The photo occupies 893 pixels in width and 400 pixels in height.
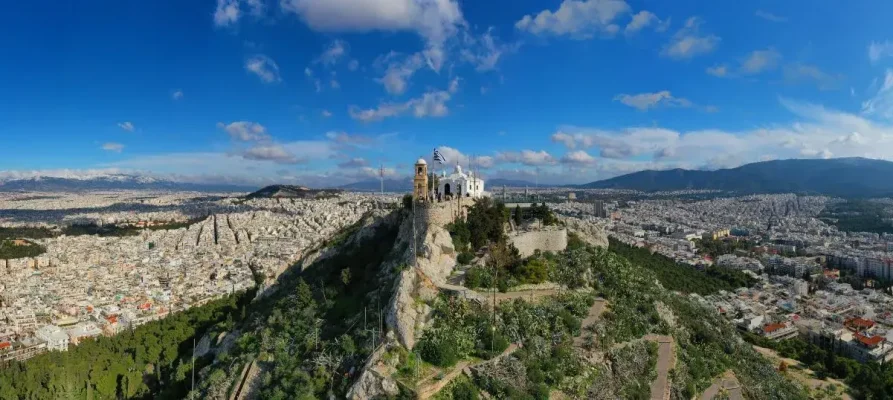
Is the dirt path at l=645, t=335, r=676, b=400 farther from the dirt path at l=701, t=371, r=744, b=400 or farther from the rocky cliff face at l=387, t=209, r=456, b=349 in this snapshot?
the rocky cliff face at l=387, t=209, r=456, b=349

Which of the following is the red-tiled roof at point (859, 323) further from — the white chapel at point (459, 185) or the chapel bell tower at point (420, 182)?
the chapel bell tower at point (420, 182)

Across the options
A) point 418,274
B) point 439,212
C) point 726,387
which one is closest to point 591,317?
point 726,387

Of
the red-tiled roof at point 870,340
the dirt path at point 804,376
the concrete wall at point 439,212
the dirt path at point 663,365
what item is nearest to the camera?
the dirt path at point 663,365

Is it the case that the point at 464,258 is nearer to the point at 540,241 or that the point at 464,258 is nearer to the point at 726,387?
the point at 540,241

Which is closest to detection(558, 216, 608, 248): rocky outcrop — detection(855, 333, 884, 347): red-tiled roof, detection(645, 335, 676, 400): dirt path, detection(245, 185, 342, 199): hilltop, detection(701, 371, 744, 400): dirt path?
detection(645, 335, 676, 400): dirt path

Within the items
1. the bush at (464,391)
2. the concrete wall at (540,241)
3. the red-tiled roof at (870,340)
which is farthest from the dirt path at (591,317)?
the red-tiled roof at (870,340)

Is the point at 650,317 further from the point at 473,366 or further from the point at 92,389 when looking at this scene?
the point at 92,389

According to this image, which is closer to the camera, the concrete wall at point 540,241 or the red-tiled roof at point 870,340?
the concrete wall at point 540,241
